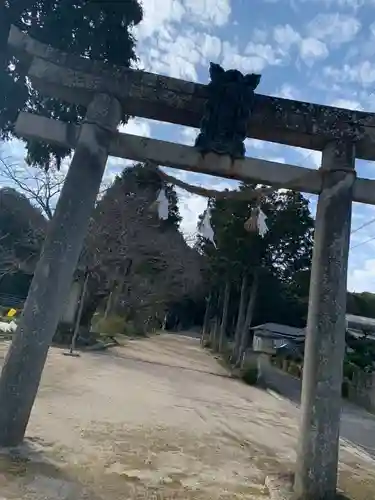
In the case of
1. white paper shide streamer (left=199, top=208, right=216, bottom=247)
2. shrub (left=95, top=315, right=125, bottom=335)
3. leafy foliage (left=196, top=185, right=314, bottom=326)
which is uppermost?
leafy foliage (left=196, top=185, right=314, bottom=326)

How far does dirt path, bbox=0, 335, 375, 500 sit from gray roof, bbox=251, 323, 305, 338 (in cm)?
2187

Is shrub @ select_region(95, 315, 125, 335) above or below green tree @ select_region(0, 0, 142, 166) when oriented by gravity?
below

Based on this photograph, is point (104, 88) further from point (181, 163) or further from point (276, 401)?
point (276, 401)

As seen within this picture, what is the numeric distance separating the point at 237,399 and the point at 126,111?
8.00m

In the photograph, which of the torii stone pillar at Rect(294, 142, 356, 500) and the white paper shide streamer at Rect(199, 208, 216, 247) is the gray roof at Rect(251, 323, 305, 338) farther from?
the torii stone pillar at Rect(294, 142, 356, 500)

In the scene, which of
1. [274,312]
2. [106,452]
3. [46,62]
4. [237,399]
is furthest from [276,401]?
[274,312]

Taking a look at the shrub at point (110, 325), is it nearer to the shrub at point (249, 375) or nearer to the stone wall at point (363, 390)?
the shrub at point (249, 375)

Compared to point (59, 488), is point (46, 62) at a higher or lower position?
higher

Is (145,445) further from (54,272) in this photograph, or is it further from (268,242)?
(268,242)

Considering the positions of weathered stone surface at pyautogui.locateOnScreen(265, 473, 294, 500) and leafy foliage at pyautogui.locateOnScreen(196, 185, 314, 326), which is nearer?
weathered stone surface at pyautogui.locateOnScreen(265, 473, 294, 500)

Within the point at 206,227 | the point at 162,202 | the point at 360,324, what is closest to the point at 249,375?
the point at 360,324

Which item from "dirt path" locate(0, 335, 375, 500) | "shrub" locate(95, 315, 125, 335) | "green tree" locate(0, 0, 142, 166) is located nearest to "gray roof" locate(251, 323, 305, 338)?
"shrub" locate(95, 315, 125, 335)

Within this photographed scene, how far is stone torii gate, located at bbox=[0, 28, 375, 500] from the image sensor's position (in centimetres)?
392

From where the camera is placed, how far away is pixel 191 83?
4.71 meters
